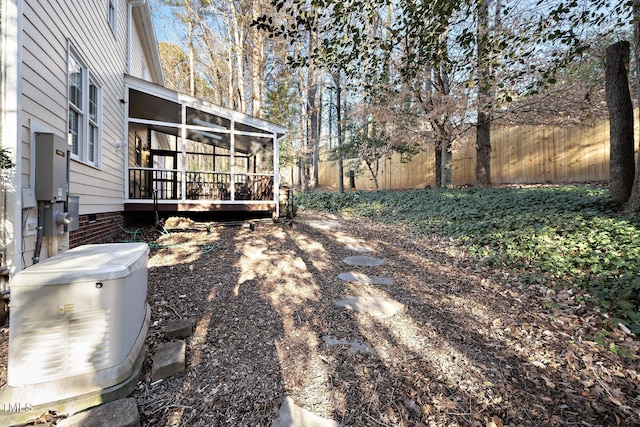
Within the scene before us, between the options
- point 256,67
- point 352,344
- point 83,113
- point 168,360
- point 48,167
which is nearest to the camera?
point 168,360

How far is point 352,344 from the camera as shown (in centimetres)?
243

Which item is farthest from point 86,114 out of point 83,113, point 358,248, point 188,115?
point 358,248

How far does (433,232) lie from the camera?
21.5 feet

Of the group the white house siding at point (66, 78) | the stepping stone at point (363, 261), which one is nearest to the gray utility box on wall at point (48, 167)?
the white house siding at point (66, 78)

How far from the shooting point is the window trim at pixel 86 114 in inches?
155

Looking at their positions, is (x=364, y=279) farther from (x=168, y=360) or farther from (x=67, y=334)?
(x=67, y=334)

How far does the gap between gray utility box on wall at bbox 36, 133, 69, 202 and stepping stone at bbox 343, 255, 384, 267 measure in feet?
12.1

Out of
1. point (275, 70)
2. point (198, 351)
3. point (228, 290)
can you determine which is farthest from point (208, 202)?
point (275, 70)

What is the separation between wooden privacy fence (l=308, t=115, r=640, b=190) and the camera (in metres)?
9.36

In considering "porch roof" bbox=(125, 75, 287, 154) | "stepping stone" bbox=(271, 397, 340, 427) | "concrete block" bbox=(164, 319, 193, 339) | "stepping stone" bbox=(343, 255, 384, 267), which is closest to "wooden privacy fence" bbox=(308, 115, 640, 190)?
"porch roof" bbox=(125, 75, 287, 154)

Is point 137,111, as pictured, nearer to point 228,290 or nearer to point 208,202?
point 208,202

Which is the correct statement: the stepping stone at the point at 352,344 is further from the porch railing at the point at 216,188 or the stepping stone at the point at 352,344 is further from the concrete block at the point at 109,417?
the porch railing at the point at 216,188

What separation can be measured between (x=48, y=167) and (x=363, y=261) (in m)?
4.07

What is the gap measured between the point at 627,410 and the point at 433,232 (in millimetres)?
4833
